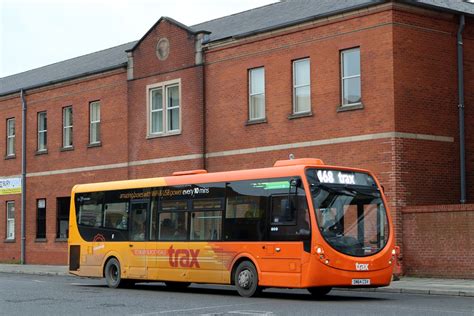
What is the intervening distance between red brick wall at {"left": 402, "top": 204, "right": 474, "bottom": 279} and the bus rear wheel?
791 centimetres

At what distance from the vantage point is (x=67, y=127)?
127ft

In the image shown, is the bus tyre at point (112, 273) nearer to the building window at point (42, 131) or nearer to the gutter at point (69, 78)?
the gutter at point (69, 78)

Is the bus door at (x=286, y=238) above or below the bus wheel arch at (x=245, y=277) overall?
above

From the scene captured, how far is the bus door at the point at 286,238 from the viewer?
59.3 ft

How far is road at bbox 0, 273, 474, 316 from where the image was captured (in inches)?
610

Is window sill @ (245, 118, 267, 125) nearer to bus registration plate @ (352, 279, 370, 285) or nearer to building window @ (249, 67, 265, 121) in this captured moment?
building window @ (249, 67, 265, 121)

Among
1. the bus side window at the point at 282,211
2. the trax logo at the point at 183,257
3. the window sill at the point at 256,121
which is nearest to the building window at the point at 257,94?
the window sill at the point at 256,121

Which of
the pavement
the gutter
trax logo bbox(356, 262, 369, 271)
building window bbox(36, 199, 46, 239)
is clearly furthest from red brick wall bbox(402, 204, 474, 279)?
building window bbox(36, 199, 46, 239)

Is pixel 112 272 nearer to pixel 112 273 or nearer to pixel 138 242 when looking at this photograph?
pixel 112 273

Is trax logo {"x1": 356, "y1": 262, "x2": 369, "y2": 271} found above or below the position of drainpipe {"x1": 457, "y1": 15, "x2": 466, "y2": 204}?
below

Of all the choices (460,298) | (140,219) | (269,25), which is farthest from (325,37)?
(460,298)

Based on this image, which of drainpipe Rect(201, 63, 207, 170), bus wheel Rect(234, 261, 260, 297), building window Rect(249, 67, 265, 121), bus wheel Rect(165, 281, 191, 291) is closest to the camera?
bus wheel Rect(234, 261, 260, 297)

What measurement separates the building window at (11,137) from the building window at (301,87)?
18.6 metres

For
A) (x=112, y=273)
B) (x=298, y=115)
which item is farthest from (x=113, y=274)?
(x=298, y=115)
